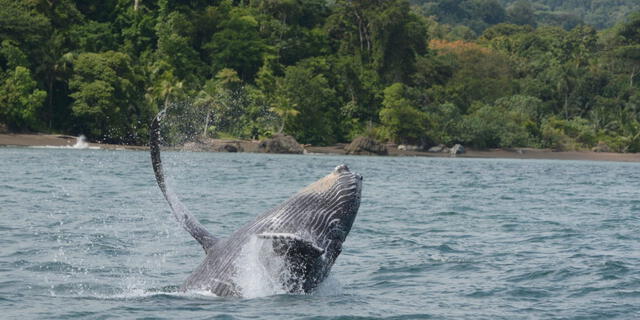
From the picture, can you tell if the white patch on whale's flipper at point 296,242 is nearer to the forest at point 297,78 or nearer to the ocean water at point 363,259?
the ocean water at point 363,259

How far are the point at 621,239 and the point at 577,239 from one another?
88 cm

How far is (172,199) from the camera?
7.93 metres

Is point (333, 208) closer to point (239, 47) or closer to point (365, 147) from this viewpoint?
point (365, 147)

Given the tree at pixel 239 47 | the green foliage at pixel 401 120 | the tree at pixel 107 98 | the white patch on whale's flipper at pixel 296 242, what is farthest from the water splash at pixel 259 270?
the tree at pixel 239 47

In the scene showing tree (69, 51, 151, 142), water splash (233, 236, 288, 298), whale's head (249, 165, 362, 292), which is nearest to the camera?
whale's head (249, 165, 362, 292)

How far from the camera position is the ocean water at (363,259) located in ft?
29.0

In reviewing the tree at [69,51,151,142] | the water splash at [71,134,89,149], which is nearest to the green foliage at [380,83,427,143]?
the tree at [69,51,151,142]

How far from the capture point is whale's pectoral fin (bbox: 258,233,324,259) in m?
6.75

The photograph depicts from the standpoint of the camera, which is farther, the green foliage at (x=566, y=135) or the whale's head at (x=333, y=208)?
the green foliage at (x=566, y=135)

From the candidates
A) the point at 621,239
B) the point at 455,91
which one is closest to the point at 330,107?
the point at 455,91

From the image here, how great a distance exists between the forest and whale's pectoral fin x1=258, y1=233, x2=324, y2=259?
6344 cm

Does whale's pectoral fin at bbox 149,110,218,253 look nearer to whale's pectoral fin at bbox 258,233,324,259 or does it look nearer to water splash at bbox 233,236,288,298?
water splash at bbox 233,236,288,298

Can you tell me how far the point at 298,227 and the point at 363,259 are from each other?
5.66m

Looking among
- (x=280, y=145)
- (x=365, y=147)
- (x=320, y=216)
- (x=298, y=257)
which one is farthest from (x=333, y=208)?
(x=365, y=147)
